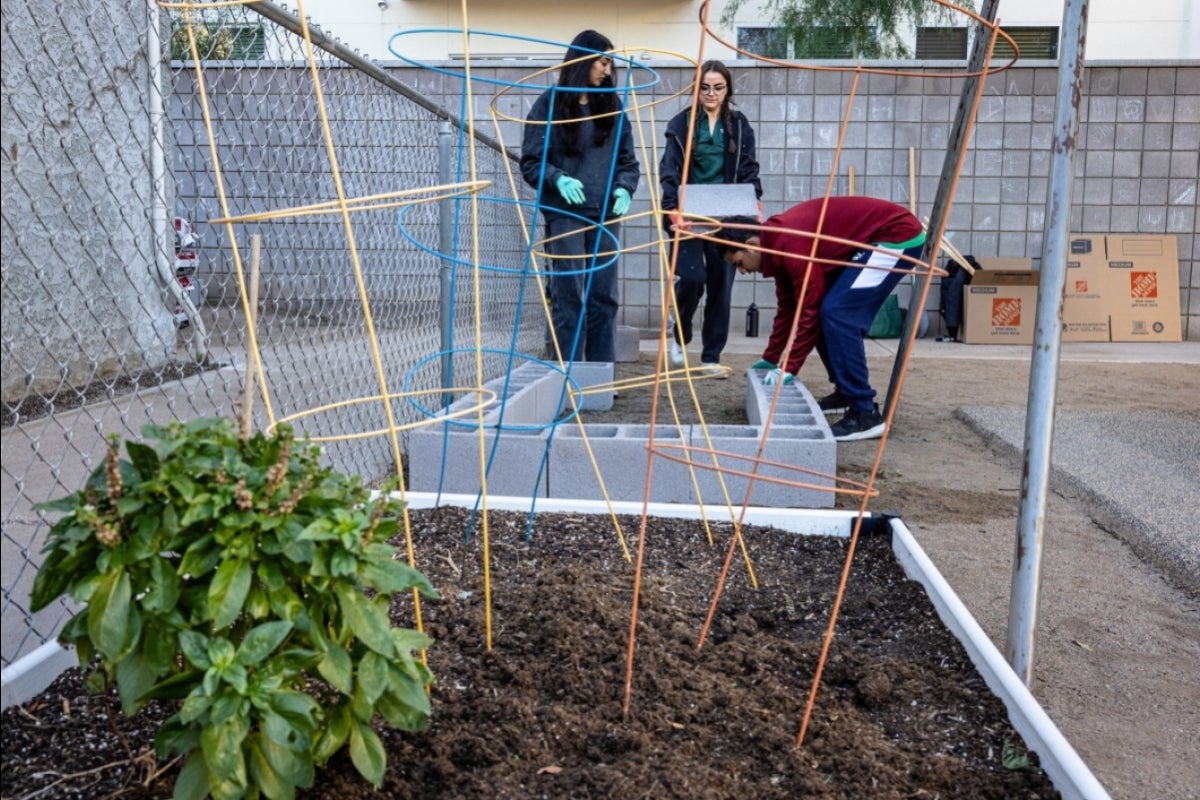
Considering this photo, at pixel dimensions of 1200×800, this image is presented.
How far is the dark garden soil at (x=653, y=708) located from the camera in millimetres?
1421

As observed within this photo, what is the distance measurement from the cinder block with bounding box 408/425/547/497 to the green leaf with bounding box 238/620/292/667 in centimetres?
209

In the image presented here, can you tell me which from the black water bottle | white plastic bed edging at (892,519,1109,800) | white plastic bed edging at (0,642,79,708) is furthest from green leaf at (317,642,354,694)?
the black water bottle

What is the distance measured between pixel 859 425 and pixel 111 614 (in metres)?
3.67

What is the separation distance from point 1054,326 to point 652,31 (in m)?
10.7

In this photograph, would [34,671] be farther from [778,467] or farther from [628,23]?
[628,23]

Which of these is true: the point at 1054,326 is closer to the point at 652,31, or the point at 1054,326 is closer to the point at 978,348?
the point at 978,348

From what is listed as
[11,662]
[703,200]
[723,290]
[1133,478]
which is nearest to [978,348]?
[723,290]

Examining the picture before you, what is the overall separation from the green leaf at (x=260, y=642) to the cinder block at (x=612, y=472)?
207 cm

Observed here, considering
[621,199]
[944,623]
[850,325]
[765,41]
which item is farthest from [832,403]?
[765,41]

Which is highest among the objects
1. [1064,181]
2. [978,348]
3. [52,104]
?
[52,104]

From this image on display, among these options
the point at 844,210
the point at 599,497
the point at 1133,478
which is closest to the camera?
the point at 599,497

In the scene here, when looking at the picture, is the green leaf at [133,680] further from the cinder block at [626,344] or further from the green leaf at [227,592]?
the cinder block at [626,344]

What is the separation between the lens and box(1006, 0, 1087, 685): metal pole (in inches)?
70.4

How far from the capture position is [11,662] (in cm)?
158
